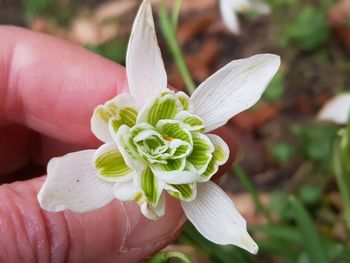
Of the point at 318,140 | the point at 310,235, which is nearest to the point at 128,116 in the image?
the point at 310,235

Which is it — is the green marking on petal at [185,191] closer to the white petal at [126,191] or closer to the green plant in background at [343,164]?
the white petal at [126,191]

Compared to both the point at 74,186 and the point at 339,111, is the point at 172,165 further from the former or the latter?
the point at 339,111

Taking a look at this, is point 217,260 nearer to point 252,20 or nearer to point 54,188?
point 54,188

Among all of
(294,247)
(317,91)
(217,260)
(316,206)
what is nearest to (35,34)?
(217,260)

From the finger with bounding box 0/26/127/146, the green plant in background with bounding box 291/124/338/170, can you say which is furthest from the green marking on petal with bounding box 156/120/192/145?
the green plant in background with bounding box 291/124/338/170

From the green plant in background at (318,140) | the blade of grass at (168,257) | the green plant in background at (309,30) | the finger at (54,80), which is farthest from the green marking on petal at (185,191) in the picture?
the green plant in background at (309,30)

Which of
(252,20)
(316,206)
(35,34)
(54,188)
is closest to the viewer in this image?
(54,188)
